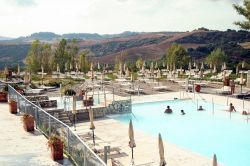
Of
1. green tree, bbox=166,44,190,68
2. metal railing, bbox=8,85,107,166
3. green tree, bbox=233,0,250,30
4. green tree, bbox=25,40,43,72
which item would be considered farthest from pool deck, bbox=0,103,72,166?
green tree, bbox=166,44,190,68

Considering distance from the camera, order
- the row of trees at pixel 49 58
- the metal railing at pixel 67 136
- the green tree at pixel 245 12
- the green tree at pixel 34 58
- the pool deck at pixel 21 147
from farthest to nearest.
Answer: the row of trees at pixel 49 58 → the green tree at pixel 34 58 → the green tree at pixel 245 12 → the pool deck at pixel 21 147 → the metal railing at pixel 67 136

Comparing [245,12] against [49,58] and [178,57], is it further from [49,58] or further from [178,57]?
[49,58]

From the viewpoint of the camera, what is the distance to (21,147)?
1238cm

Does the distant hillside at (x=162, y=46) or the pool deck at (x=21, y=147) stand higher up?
the distant hillside at (x=162, y=46)

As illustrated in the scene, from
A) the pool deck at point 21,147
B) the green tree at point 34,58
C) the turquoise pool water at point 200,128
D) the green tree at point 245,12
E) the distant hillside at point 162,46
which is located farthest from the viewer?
the distant hillside at point 162,46

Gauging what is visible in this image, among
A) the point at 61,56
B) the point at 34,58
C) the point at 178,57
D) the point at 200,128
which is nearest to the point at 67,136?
the point at 200,128

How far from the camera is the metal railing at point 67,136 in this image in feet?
28.0

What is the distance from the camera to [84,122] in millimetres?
20797

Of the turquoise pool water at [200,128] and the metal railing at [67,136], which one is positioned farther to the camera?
the turquoise pool water at [200,128]

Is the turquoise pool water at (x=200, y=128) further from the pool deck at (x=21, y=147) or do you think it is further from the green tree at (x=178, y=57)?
the green tree at (x=178, y=57)

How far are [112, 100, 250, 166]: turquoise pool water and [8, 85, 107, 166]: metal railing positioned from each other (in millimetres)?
6932

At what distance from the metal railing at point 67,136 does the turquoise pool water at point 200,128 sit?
6932 millimetres

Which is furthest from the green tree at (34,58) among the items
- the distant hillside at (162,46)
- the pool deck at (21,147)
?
the pool deck at (21,147)

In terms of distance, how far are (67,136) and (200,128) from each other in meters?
11.7
